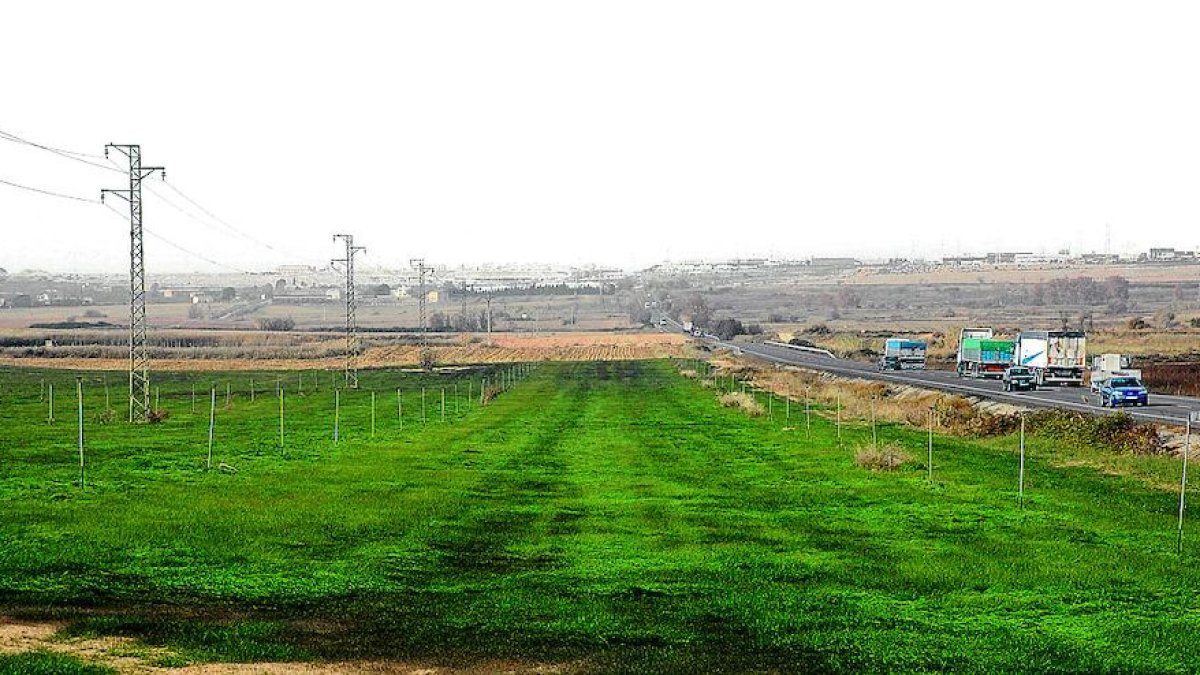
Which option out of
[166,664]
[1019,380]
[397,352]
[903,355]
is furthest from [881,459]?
[397,352]

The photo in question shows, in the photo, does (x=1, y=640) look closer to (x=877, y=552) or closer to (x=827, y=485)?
(x=877, y=552)

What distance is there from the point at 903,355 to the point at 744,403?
36243 millimetres

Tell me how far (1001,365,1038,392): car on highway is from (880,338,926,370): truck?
2609 cm

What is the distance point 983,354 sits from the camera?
268 feet

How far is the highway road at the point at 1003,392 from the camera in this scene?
5247 centimetres

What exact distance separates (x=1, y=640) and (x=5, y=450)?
26.6 metres

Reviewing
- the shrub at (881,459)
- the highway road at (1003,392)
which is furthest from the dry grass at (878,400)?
the shrub at (881,459)

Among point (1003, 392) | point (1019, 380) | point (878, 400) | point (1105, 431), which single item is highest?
point (1105, 431)

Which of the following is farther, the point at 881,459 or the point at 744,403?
the point at 744,403

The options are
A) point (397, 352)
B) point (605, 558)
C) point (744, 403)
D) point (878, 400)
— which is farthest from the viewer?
point (397, 352)

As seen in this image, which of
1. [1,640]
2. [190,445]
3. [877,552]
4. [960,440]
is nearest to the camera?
[1,640]

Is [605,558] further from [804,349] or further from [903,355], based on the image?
[804,349]

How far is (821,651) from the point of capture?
49.0ft

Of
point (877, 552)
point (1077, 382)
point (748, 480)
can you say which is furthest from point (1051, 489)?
point (1077, 382)
